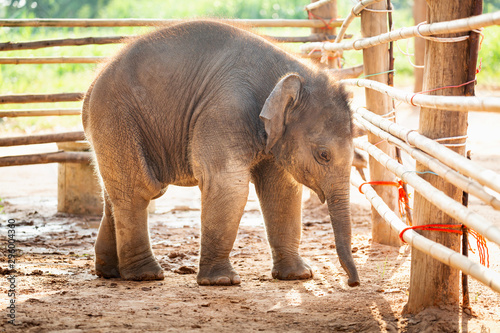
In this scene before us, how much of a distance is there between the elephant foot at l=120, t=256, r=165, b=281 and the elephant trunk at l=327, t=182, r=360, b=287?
1.27m

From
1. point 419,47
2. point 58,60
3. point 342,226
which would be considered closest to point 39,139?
point 58,60

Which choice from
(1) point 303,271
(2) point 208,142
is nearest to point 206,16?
(2) point 208,142

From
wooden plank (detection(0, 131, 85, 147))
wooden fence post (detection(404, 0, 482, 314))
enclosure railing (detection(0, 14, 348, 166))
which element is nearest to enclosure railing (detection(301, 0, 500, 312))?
wooden fence post (detection(404, 0, 482, 314))

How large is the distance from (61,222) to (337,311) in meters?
3.84

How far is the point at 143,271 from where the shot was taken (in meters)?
4.52

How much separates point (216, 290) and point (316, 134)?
1122 mm

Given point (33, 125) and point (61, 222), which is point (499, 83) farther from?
point (61, 222)

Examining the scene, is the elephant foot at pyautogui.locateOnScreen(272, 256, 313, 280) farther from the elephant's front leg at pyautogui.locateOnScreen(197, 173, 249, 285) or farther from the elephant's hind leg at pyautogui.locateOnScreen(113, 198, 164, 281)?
the elephant's hind leg at pyautogui.locateOnScreen(113, 198, 164, 281)

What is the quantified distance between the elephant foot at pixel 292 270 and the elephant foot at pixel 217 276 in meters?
0.37

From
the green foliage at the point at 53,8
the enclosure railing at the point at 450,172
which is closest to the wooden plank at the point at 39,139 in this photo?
the enclosure railing at the point at 450,172

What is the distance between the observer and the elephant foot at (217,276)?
426cm

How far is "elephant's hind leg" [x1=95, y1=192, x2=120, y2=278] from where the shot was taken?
184 inches

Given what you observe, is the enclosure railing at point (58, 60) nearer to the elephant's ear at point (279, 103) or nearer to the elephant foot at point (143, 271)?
the elephant foot at point (143, 271)

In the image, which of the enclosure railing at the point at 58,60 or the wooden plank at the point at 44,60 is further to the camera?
the wooden plank at the point at 44,60
